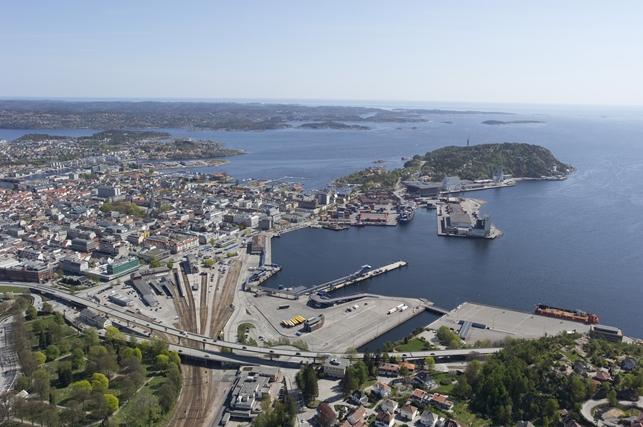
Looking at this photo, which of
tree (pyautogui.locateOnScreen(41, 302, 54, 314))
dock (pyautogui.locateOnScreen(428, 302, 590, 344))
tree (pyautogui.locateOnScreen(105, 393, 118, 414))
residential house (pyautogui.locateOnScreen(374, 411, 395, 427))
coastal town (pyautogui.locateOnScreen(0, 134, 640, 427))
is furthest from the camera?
tree (pyautogui.locateOnScreen(41, 302, 54, 314))

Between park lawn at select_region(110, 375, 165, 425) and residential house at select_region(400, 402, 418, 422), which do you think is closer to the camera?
residential house at select_region(400, 402, 418, 422)

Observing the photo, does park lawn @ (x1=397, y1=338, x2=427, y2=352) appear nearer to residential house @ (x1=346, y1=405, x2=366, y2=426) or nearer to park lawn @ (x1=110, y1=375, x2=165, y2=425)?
residential house @ (x1=346, y1=405, x2=366, y2=426)

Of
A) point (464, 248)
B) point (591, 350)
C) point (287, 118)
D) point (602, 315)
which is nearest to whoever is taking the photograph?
point (591, 350)

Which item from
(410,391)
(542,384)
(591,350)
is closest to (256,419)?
(410,391)

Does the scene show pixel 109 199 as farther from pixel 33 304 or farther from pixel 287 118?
pixel 287 118

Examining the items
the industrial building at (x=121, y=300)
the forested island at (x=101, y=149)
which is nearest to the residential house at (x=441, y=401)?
the industrial building at (x=121, y=300)

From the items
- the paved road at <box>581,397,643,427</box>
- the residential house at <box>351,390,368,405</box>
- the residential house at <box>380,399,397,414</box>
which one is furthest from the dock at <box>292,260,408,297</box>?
the paved road at <box>581,397,643,427</box>

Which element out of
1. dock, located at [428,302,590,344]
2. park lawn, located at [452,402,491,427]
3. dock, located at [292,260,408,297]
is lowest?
dock, located at [428,302,590,344]
